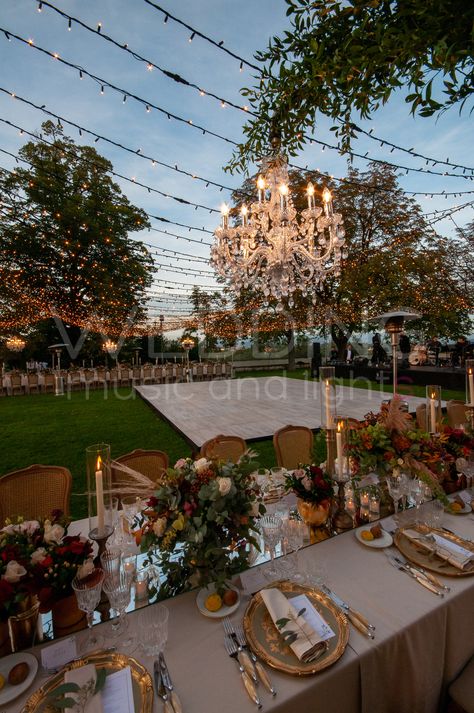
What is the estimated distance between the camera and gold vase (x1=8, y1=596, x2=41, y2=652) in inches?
35.7

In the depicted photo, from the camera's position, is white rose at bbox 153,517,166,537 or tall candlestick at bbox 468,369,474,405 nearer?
white rose at bbox 153,517,166,537

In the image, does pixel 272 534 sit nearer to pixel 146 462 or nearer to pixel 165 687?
pixel 165 687

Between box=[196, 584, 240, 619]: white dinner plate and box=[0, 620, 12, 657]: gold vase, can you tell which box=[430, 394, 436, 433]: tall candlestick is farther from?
box=[0, 620, 12, 657]: gold vase

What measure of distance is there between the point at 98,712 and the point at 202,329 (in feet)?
54.0

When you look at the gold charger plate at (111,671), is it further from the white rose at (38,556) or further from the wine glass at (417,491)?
the wine glass at (417,491)

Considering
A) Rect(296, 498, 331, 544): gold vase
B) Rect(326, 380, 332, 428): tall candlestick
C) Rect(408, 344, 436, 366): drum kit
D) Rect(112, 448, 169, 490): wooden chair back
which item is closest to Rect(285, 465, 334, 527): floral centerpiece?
Rect(296, 498, 331, 544): gold vase

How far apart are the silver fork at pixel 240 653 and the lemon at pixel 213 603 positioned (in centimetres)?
4

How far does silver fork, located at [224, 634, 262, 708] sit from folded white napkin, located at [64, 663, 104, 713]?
35 cm

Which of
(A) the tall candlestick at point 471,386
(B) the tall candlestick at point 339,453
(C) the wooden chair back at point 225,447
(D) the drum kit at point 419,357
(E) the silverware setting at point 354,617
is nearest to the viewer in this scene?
(E) the silverware setting at point 354,617

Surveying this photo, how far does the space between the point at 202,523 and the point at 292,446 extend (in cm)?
192

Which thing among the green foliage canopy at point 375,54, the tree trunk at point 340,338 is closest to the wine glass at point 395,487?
the green foliage canopy at point 375,54

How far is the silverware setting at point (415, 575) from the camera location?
1102 mm

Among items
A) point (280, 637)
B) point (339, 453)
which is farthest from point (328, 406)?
point (280, 637)

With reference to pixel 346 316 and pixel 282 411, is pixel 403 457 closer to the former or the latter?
pixel 282 411
